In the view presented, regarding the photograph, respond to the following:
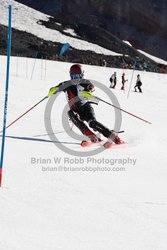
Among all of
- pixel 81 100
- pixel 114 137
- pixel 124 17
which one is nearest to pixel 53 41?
pixel 124 17

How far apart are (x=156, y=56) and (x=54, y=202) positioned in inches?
2169

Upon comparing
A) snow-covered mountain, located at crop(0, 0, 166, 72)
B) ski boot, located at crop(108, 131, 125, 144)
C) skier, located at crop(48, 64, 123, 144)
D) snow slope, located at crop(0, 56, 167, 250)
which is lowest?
snow slope, located at crop(0, 56, 167, 250)

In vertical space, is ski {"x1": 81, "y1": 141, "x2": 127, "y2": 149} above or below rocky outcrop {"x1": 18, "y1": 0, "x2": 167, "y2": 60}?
below

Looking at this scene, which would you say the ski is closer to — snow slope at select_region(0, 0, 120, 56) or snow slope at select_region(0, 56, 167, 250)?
snow slope at select_region(0, 56, 167, 250)

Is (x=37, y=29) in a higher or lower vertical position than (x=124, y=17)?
lower

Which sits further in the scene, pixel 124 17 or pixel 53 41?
pixel 124 17

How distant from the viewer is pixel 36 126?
29.2 ft

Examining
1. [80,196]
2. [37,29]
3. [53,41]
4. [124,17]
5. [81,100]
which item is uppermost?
[124,17]

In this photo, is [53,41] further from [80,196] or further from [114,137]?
[80,196]

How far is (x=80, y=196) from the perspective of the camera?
4.36 metres

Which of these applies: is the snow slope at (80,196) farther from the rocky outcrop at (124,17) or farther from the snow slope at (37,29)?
the rocky outcrop at (124,17)

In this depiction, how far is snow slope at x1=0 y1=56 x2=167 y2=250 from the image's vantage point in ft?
10.7

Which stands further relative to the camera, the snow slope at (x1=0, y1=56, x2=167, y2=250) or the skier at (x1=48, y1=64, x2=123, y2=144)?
the skier at (x1=48, y1=64, x2=123, y2=144)

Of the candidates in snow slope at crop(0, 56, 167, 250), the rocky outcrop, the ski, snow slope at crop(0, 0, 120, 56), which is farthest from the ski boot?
the rocky outcrop
